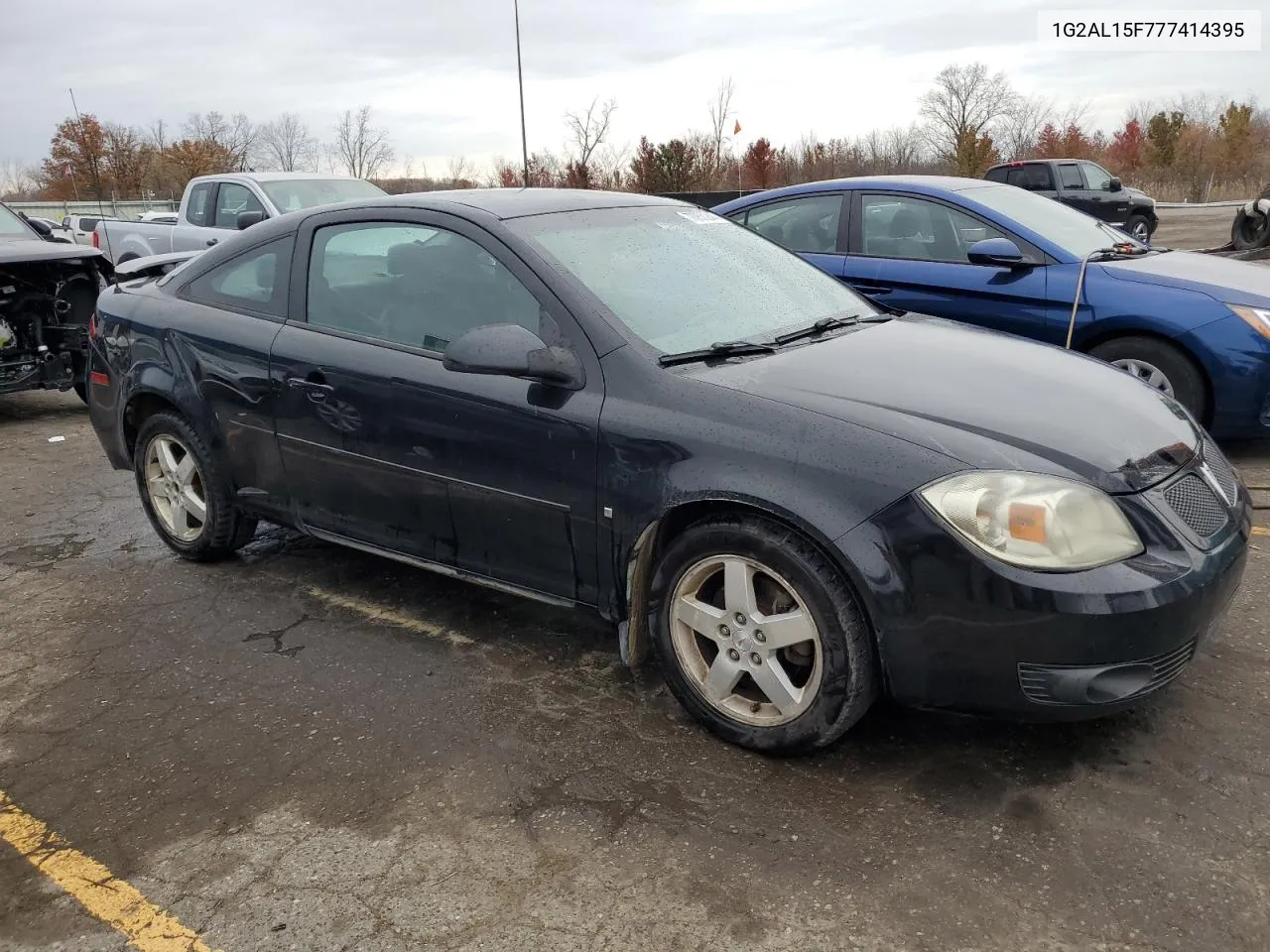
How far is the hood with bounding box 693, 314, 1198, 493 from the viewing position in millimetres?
2717

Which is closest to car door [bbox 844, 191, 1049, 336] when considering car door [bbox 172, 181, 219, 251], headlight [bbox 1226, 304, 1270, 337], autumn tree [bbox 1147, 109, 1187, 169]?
headlight [bbox 1226, 304, 1270, 337]

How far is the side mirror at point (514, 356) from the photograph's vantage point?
3.10m

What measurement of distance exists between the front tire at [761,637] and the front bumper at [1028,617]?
11 centimetres

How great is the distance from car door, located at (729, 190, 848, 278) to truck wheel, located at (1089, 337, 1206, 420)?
1.70 metres

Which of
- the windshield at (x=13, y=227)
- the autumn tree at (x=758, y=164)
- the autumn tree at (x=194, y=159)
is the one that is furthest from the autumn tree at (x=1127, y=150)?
the windshield at (x=13, y=227)

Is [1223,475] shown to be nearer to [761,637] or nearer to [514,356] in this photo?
[761,637]

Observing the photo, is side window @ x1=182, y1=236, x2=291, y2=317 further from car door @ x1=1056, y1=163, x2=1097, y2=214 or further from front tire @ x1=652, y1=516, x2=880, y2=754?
car door @ x1=1056, y1=163, x2=1097, y2=214

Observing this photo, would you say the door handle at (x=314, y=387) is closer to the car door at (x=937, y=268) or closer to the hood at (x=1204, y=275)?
the car door at (x=937, y=268)

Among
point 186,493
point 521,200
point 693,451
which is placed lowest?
point 186,493

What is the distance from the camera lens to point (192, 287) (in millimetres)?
4441

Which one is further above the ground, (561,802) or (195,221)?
(195,221)

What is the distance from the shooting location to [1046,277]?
583 cm

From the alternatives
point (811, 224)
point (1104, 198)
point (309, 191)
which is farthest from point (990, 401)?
point (1104, 198)

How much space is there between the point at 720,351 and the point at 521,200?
1.08m
